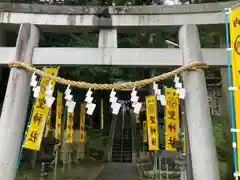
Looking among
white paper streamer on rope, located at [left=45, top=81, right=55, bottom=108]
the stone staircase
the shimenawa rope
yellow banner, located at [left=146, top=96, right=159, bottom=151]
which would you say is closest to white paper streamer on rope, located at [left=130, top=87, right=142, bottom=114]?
the shimenawa rope

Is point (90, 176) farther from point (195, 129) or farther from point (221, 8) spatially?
point (221, 8)

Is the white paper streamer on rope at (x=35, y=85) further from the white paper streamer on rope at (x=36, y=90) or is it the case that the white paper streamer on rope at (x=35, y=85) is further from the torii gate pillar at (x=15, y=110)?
the torii gate pillar at (x=15, y=110)

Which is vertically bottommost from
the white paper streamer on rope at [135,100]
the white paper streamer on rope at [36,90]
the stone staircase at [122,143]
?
the stone staircase at [122,143]

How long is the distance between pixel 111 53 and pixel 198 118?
2.05 metres

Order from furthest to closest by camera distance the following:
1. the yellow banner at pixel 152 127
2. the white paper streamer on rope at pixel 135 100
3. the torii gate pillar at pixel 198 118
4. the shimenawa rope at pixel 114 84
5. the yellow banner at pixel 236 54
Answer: the yellow banner at pixel 152 127 < the white paper streamer on rope at pixel 135 100 < the shimenawa rope at pixel 114 84 < the torii gate pillar at pixel 198 118 < the yellow banner at pixel 236 54

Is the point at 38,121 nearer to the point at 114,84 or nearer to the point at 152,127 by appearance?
the point at 114,84

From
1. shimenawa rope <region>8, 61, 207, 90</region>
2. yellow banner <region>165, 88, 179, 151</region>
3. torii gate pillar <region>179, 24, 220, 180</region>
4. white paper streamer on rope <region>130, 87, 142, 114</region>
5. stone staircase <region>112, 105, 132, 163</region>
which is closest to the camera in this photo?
torii gate pillar <region>179, 24, 220, 180</region>

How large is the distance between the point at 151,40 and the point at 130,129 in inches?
464

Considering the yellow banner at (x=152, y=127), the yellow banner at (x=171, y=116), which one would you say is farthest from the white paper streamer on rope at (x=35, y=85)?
the yellow banner at (x=152, y=127)

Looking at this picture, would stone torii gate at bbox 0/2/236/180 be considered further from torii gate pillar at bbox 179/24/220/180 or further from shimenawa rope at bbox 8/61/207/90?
shimenawa rope at bbox 8/61/207/90

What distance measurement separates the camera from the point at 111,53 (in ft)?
17.2

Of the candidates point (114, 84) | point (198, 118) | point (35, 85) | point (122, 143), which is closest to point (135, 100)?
point (114, 84)

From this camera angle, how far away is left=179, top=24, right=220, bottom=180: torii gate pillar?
15.1ft

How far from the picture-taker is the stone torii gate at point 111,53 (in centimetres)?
475
